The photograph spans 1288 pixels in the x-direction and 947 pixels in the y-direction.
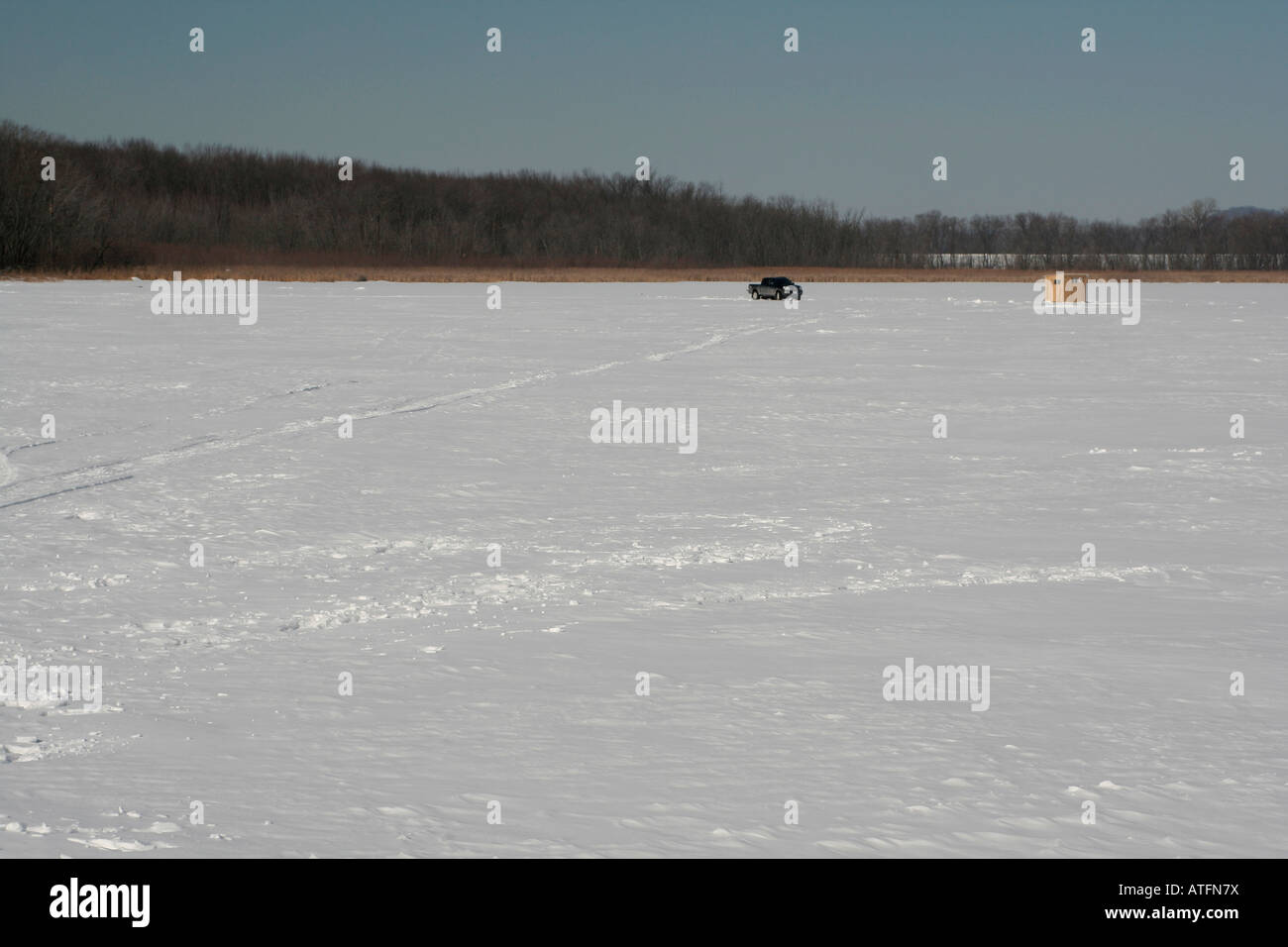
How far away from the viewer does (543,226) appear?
453ft

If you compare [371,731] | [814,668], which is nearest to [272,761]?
[371,731]

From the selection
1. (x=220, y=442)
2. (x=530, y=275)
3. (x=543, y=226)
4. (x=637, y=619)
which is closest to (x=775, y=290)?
(x=530, y=275)

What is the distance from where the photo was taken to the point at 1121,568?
11.1 meters

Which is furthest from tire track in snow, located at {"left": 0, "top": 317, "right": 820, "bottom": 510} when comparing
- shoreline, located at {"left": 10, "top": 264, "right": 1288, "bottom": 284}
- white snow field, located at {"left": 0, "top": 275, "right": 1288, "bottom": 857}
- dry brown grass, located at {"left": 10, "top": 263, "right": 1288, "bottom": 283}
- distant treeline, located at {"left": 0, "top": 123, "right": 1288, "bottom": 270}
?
distant treeline, located at {"left": 0, "top": 123, "right": 1288, "bottom": 270}

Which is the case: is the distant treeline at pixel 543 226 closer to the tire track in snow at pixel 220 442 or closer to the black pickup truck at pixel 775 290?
the black pickup truck at pixel 775 290

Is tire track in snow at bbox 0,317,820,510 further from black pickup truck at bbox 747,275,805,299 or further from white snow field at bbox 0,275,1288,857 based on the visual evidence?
black pickup truck at bbox 747,275,805,299

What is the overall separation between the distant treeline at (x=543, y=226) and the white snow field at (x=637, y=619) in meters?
91.8

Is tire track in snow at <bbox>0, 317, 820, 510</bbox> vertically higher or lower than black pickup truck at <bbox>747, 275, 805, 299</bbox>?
lower

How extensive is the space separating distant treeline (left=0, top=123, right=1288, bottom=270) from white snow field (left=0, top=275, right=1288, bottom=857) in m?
91.8

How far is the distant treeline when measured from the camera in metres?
120

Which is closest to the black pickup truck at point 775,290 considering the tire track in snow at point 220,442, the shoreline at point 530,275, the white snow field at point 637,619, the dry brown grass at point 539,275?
the shoreline at point 530,275

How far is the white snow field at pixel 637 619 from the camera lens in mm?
6023
